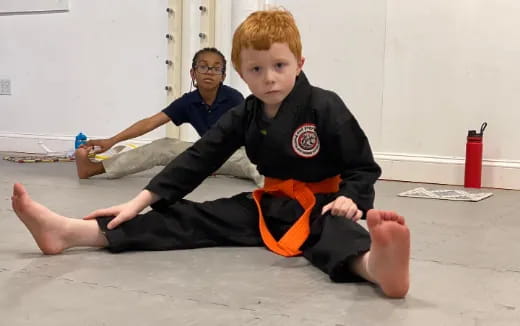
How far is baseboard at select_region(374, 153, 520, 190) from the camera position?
2.87m

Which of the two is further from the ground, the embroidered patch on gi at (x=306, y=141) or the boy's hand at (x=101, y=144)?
the embroidered patch on gi at (x=306, y=141)

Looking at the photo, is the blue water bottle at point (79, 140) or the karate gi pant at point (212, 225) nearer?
the karate gi pant at point (212, 225)

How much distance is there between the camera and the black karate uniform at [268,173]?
1.32 meters

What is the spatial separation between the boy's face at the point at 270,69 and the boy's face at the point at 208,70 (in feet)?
4.78

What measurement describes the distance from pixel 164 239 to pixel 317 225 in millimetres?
347

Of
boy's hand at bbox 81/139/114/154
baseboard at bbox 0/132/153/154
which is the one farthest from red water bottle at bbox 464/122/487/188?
baseboard at bbox 0/132/153/154

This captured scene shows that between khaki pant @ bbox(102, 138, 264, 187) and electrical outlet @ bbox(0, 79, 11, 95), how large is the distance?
192cm

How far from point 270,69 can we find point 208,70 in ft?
4.95

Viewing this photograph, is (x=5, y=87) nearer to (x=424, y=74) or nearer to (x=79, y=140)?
(x=79, y=140)

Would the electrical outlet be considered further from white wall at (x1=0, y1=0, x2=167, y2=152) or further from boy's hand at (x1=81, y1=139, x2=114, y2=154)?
boy's hand at (x1=81, y1=139, x2=114, y2=154)

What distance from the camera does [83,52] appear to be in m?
4.13

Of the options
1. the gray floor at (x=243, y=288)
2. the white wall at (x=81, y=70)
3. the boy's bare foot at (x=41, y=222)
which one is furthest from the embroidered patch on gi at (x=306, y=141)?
the white wall at (x=81, y=70)

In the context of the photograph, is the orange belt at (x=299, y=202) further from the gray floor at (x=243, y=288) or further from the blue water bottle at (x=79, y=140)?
the blue water bottle at (x=79, y=140)

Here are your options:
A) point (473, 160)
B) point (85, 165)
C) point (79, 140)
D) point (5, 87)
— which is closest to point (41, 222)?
point (85, 165)
